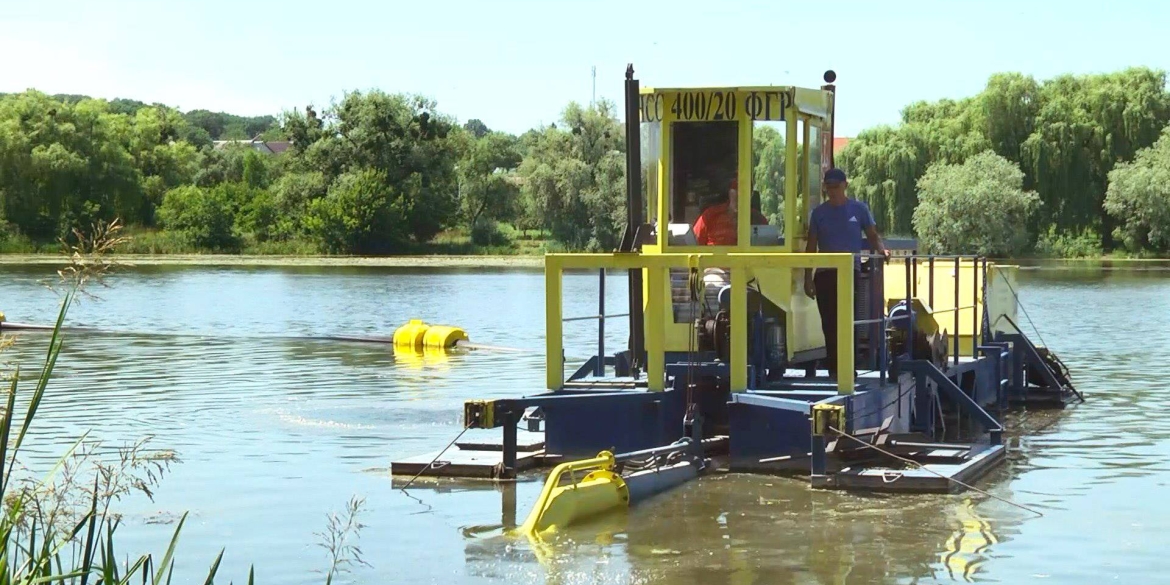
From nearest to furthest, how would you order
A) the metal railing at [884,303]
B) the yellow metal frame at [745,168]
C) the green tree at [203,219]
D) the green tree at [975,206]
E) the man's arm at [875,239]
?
the metal railing at [884,303], the yellow metal frame at [745,168], the man's arm at [875,239], the green tree at [975,206], the green tree at [203,219]

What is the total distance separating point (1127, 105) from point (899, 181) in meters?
10.6

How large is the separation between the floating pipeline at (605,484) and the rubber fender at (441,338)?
52.3 ft

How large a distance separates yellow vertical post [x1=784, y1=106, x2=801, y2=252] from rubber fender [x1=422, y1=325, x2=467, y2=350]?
15.4m

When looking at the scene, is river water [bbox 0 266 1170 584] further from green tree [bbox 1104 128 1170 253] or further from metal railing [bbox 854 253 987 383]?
green tree [bbox 1104 128 1170 253]

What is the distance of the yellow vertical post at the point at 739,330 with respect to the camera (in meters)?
12.2

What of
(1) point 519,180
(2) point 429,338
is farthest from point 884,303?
(1) point 519,180

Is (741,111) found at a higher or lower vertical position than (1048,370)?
higher

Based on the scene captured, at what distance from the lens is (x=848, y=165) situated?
7175cm

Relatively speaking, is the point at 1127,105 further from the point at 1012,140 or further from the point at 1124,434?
the point at 1124,434

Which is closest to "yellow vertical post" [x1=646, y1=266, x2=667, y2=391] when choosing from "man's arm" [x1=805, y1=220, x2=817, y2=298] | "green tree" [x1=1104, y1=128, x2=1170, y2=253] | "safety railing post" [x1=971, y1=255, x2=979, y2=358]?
"man's arm" [x1=805, y1=220, x2=817, y2=298]

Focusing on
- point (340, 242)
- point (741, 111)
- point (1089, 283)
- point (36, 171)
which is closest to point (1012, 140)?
point (1089, 283)

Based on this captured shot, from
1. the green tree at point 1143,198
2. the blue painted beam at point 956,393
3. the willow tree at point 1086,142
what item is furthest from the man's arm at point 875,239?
the willow tree at point 1086,142

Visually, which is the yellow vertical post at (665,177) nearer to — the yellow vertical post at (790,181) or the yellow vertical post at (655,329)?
the yellow vertical post at (655,329)

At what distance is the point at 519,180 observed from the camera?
9688 centimetres
